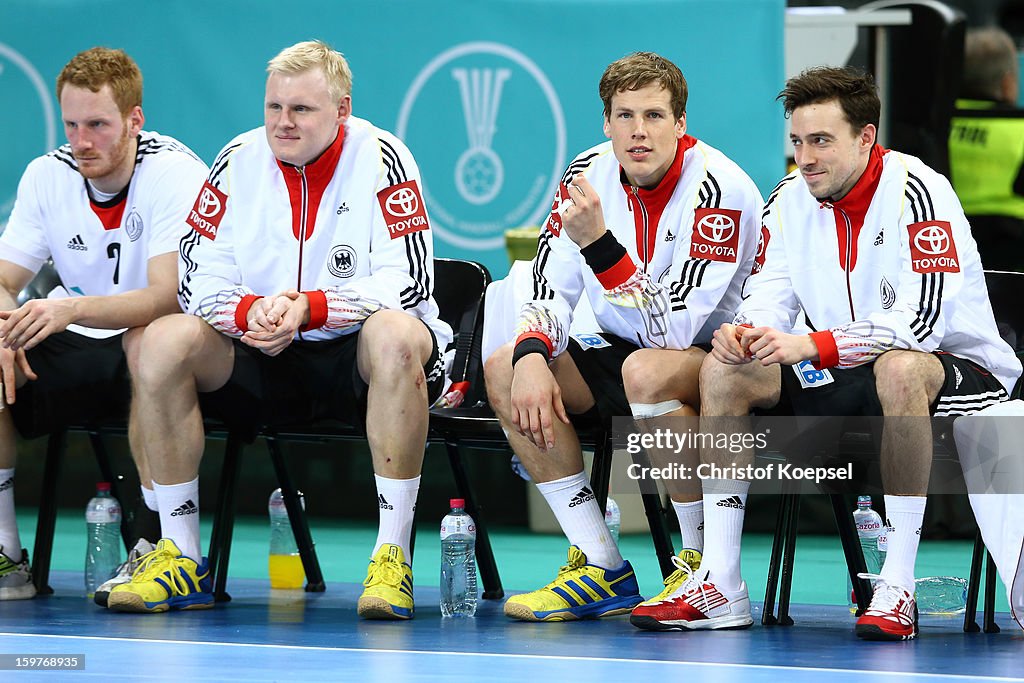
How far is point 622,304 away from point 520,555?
2.13 meters

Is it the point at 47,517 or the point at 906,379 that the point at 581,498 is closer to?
the point at 906,379

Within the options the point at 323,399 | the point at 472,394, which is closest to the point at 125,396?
the point at 323,399

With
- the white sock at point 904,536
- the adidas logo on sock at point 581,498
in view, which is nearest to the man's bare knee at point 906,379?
the white sock at point 904,536

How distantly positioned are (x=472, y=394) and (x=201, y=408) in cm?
93

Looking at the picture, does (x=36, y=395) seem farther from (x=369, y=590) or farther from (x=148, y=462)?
(x=369, y=590)

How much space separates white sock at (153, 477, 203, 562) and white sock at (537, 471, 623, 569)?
1.03 metres

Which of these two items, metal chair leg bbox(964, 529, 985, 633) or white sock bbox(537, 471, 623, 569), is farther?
white sock bbox(537, 471, 623, 569)

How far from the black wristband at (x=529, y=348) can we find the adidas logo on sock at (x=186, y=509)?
1.04 meters

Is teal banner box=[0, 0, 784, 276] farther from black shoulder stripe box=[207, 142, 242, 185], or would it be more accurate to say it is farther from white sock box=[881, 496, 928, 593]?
white sock box=[881, 496, 928, 593]

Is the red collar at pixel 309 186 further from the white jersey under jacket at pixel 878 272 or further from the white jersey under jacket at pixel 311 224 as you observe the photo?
the white jersey under jacket at pixel 878 272

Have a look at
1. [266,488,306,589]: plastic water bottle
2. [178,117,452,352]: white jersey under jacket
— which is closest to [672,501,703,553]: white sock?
[178,117,452,352]: white jersey under jacket

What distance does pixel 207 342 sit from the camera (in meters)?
4.34

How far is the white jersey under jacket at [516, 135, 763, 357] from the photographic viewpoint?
420 centimetres

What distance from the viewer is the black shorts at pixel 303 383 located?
4391mm
